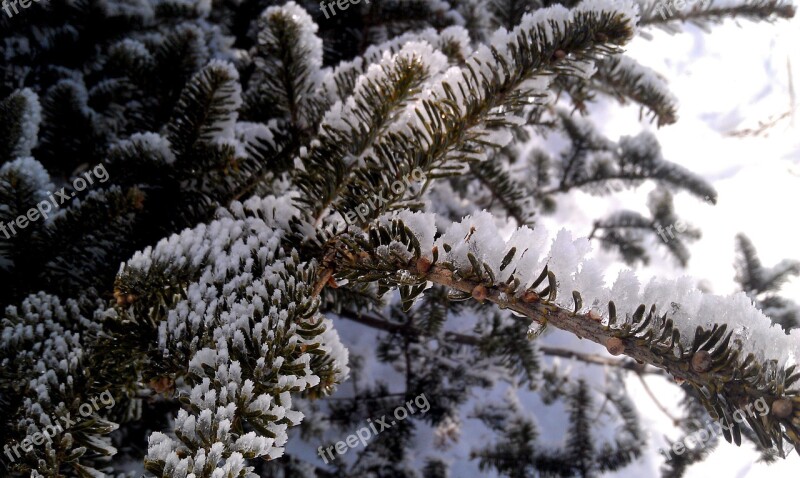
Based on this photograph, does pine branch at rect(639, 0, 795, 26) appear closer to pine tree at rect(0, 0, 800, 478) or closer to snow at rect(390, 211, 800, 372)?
pine tree at rect(0, 0, 800, 478)

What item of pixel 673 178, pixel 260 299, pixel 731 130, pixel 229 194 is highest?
pixel 731 130

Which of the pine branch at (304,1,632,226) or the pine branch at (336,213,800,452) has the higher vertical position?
the pine branch at (304,1,632,226)

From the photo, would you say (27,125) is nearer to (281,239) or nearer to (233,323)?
(281,239)

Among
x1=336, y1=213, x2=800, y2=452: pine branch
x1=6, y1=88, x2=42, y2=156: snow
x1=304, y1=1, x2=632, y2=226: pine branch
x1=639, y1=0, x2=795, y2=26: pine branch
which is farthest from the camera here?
x1=639, y1=0, x2=795, y2=26: pine branch

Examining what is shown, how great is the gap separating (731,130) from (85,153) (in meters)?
3.26

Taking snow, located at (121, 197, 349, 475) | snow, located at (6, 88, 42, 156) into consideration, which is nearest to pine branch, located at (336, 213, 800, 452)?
snow, located at (121, 197, 349, 475)

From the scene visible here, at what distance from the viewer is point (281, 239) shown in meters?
0.76

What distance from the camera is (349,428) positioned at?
6.41 feet

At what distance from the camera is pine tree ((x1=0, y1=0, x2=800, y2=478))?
545 mm

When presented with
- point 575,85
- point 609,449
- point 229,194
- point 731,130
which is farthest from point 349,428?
point 731,130

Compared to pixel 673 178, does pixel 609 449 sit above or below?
below

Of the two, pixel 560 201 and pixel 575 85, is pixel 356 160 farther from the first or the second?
pixel 560 201

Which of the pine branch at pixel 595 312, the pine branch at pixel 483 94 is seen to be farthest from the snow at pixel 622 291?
the pine branch at pixel 483 94

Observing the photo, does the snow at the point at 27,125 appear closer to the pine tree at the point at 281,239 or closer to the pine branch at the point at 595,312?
the pine tree at the point at 281,239
